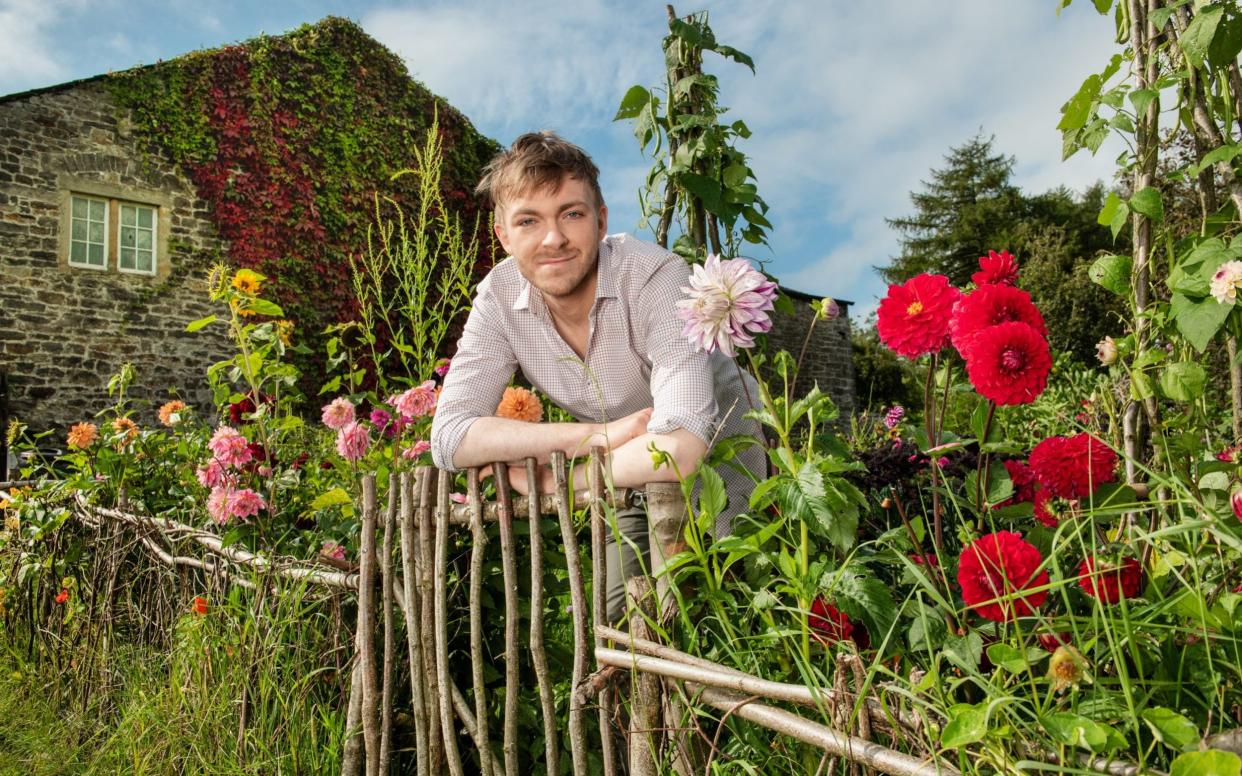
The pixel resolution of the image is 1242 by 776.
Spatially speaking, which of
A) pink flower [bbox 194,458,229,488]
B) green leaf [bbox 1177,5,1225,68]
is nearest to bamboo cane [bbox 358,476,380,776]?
pink flower [bbox 194,458,229,488]

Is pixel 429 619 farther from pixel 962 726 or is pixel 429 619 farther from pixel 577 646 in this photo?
pixel 962 726

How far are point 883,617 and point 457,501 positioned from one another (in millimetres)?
1176

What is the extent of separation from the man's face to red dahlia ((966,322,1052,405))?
3.22 feet

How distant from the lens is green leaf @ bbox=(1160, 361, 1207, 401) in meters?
1.52

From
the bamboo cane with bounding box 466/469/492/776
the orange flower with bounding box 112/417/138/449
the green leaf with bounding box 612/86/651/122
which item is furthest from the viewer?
the orange flower with bounding box 112/417/138/449

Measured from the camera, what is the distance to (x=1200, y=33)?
1584 millimetres

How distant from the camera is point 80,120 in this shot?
10.2 m

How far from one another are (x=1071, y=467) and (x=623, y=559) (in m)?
0.81

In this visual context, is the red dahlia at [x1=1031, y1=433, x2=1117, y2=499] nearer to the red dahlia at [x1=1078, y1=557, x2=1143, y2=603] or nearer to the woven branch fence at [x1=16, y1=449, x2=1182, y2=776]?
the red dahlia at [x1=1078, y1=557, x2=1143, y2=603]

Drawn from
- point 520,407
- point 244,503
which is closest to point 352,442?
point 244,503

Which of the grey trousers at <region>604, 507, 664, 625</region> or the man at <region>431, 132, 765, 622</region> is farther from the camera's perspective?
the man at <region>431, 132, 765, 622</region>

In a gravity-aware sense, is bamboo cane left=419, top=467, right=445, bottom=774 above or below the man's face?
below

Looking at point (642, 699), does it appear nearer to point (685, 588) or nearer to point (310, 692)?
point (685, 588)

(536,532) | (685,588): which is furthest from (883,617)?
(536,532)
